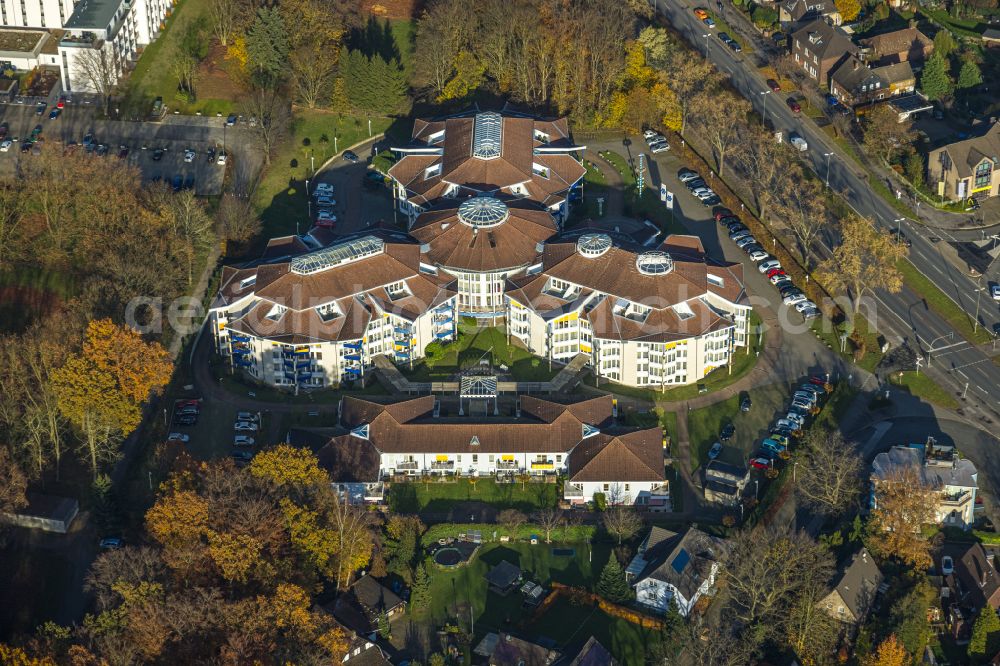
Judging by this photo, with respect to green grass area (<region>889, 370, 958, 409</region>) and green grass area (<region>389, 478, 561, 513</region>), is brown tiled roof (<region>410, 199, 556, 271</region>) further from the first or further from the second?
green grass area (<region>889, 370, 958, 409</region>)

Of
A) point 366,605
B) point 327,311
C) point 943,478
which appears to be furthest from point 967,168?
point 366,605

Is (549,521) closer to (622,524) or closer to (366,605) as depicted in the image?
(622,524)

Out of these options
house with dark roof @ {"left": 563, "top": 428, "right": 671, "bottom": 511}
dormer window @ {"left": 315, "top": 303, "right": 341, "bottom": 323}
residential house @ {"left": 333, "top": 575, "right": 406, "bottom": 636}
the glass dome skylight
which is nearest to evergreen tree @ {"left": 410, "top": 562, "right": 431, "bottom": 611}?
residential house @ {"left": 333, "top": 575, "right": 406, "bottom": 636}

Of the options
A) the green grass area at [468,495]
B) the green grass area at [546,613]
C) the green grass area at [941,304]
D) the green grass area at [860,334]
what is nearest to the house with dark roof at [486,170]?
the green grass area at [860,334]

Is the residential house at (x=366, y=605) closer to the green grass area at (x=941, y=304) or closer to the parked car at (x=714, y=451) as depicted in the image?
the parked car at (x=714, y=451)

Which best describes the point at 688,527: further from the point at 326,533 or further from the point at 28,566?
the point at 28,566
